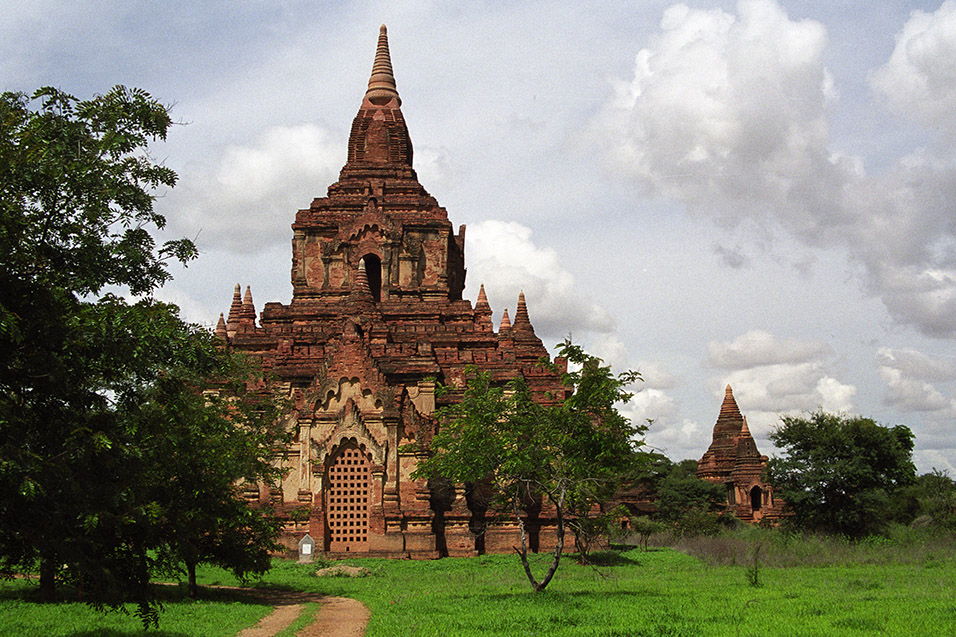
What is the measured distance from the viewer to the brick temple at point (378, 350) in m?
29.5

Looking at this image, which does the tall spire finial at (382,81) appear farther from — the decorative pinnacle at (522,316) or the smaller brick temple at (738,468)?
the smaller brick temple at (738,468)

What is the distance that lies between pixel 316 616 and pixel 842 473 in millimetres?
28712

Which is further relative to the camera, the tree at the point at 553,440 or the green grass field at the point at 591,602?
the tree at the point at 553,440

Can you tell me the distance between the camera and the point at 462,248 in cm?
4538

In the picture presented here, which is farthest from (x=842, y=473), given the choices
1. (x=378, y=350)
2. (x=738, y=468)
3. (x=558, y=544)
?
(x=558, y=544)

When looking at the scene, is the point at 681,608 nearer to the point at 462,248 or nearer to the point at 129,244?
the point at 129,244

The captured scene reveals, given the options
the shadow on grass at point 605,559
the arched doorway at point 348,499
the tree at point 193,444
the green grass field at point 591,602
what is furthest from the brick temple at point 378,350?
the tree at point 193,444

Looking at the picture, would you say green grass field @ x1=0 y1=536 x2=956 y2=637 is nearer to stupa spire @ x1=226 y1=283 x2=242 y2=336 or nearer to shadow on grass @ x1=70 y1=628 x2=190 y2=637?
shadow on grass @ x1=70 y1=628 x2=190 y2=637

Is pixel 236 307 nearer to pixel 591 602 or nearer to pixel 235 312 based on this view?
pixel 235 312

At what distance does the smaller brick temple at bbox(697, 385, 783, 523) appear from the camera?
48219 mm

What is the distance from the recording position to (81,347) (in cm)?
1088

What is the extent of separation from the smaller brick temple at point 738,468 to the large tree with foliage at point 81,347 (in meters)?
40.5

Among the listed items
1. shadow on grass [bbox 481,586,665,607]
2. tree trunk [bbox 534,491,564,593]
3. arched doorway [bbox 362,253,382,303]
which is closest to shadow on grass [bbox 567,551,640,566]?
shadow on grass [bbox 481,586,665,607]

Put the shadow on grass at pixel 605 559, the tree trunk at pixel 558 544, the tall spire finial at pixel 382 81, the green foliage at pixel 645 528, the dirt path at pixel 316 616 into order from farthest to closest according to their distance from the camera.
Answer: the tall spire finial at pixel 382 81, the green foliage at pixel 645 528, the shadow on grass at pixel 605 559, the tree trunk at pixel 558 544, the dirt path at pixel 316 616
